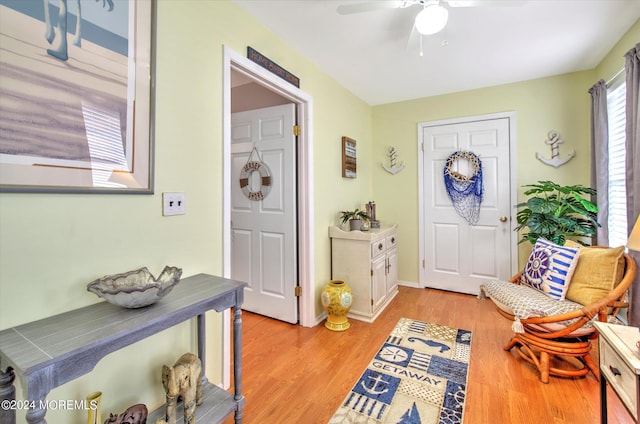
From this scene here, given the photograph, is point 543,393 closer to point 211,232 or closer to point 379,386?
point 379,386

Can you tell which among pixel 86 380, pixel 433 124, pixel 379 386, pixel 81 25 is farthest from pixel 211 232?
pixel 433 124

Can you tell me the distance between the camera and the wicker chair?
1.73 m

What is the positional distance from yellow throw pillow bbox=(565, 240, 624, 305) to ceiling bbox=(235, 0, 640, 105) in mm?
1624

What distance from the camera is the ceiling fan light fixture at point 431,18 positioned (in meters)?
1.61

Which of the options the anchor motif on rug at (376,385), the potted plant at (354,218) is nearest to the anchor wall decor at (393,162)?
the potted plant at (354,218)

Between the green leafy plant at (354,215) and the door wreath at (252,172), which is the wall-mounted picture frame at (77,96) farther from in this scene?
the green leafy plant at (354,215)

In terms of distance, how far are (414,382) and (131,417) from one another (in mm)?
1527

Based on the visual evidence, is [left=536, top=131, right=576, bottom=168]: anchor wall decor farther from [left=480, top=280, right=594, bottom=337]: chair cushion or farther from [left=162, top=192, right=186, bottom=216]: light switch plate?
[left=162, top=192, right=186, bottom=216]: light switch plate

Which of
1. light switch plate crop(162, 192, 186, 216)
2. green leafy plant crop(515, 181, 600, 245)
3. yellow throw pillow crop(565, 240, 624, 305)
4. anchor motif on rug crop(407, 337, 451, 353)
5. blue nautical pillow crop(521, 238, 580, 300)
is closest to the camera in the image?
light switch plate crop(162, 192, 186, 216)

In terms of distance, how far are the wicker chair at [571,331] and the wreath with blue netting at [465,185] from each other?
1.55 meters

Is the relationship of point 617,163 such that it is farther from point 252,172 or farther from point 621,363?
point 252,172

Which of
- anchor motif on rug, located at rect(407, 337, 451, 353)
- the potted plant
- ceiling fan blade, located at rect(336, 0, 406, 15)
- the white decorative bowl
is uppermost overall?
ceiling fan blade, located at rect(336, 0, 406, 15)

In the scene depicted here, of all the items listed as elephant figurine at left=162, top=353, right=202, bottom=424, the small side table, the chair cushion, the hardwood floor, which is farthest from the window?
elephant figurine at left=162, top=353, right=202, bottom=424

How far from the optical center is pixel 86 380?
1.18 meters
